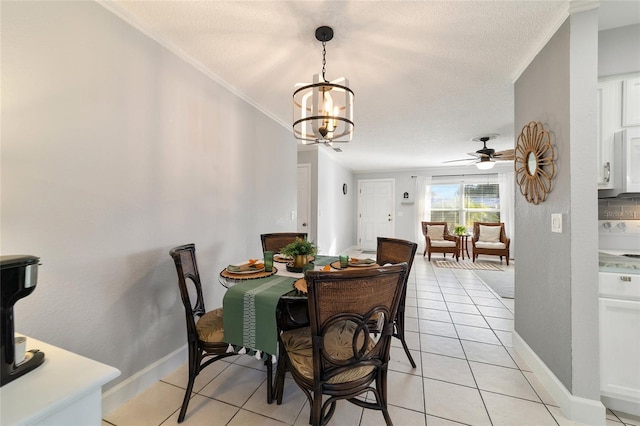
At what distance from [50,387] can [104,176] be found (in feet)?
3.99

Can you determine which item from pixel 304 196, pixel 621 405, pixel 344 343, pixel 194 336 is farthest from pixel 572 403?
pixel 304 196

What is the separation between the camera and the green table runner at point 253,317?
4.50 feet

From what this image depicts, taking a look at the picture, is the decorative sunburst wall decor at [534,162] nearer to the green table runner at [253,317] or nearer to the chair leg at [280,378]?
the green table runner at [253,317]

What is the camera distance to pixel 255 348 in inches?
55.3

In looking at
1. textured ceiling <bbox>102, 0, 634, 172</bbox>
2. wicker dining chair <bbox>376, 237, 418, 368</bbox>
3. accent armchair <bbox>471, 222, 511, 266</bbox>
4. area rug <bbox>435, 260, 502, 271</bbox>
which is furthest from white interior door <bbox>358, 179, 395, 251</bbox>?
wicker dining chair <bbox>376, 237, 418, 368</bbox>

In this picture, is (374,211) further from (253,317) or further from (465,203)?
(253,317)

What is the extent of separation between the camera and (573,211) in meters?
1.47

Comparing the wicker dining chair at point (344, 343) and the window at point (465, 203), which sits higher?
the window at point (465, 203)

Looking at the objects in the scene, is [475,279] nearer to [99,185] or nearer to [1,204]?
[99,185]

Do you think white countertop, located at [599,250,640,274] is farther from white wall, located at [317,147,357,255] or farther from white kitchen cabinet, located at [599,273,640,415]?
white wall, located at [317,147,357,255]

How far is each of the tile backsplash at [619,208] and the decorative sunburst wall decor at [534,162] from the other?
0.57 meters

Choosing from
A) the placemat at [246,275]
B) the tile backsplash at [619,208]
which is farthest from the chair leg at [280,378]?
the tile backsplash at [619,208]

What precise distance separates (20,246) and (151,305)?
80cm

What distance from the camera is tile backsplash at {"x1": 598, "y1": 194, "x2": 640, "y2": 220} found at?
1.91m
